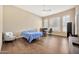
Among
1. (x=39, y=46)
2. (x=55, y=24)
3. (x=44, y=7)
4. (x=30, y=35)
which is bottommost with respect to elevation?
(x=39, y=46)

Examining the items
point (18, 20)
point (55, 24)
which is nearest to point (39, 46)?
point (55, 24)

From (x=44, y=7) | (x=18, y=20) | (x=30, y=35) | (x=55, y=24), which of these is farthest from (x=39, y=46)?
(x=44, y=7)

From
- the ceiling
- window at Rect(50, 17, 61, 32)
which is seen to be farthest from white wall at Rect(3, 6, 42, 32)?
window at Rect(50, 17, 61, 32)

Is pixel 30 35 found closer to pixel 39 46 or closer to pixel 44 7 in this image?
pixel 39 46

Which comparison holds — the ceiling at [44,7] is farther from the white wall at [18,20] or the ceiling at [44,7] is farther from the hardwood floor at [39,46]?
the hardwood floor at [39,46]

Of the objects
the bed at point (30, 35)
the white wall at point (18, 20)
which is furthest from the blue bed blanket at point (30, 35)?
the white wall at point (18, 20)

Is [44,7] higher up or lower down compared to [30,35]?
higher up

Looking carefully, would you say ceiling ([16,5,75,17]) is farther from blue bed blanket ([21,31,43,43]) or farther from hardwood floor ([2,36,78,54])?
hardwood floor ([2,36,78,54])

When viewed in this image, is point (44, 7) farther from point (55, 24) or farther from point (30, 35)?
point (30, 35)

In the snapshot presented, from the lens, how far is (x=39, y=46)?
70.4 inches

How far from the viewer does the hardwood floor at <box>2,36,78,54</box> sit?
1.76 m
